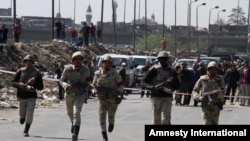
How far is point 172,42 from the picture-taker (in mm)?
132375

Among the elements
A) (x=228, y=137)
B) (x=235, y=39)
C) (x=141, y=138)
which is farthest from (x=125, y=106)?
(x=235, y=39)

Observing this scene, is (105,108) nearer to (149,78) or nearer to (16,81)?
(149,78)

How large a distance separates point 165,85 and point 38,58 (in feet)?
104

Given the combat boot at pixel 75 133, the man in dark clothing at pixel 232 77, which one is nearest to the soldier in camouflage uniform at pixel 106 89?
the combat boot at pixel 75 133

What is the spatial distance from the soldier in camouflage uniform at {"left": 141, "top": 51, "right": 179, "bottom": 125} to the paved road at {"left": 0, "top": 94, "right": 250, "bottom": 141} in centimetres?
205

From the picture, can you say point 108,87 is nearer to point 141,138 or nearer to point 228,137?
point 141,138

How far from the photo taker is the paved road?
57.6ft

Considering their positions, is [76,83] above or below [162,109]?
above

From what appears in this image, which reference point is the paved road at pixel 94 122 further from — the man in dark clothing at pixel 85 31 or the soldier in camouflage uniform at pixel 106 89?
the man in dark clothing at pixel 85 31

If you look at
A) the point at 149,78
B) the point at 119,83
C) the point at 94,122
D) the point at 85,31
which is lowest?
the point at 94,122

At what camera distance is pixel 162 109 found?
1515 cm

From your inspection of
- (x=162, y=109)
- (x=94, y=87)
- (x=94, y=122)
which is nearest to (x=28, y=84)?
(x=94, y=87)

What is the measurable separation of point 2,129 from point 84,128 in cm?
207

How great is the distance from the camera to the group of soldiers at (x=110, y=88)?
14711mm
